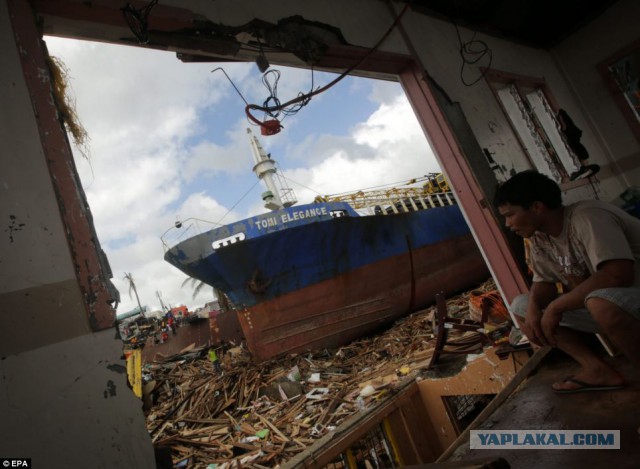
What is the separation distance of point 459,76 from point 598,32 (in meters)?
3.18

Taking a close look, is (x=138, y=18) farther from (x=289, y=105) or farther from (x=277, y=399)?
(x=277, y=399)

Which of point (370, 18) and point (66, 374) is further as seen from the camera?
point (370, 18)

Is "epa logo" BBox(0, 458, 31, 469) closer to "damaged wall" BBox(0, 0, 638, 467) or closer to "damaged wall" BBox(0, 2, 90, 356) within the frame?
"damaged wall" BBox(0, 0, 638, 467)

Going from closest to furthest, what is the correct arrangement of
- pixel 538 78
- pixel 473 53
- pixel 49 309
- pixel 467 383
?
pixel 49 309 < pixel 467 383 < pixel 473 53 < pixel 538 78

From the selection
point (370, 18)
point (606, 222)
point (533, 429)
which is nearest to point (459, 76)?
point (370, 18)

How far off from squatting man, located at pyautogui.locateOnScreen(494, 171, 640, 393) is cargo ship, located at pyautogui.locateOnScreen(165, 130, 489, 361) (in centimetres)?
543

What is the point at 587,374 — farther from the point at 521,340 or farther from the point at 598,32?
the point at 598,32

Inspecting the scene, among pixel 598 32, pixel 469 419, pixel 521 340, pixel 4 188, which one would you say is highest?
pixel 598 32

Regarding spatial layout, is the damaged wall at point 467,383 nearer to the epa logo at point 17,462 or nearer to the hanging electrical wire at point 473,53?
the hanging electrical wire at point 473,53

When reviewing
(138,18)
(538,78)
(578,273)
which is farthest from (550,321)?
(538,78)

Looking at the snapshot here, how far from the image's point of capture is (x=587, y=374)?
2.00m

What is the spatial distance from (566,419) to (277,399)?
15.0ft

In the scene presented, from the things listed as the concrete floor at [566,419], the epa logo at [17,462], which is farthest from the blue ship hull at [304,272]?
the epa logo at [17,462]

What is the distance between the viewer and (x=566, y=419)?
1.79 metres
